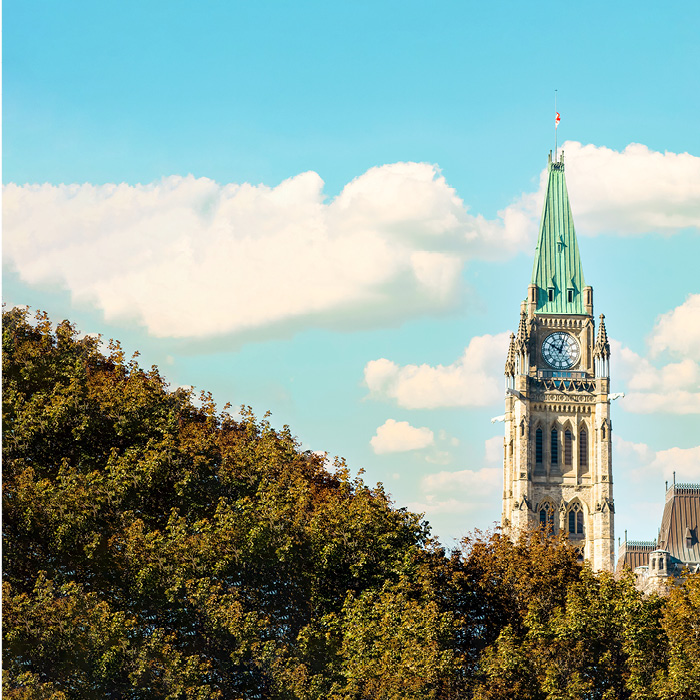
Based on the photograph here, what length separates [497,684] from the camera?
35.1 m

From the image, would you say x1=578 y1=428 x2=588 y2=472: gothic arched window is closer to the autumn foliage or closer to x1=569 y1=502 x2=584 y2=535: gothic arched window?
x1=569 y1=502 x2=584 y2=535: gothic arched window

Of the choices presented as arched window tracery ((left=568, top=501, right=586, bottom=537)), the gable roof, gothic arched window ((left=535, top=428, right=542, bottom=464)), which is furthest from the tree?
gothic arched window ((left=535, top=428, right=542, bottom=464))

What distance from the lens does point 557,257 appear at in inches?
5881

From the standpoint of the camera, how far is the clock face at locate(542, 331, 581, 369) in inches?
5679

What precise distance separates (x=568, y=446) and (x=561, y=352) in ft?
36.1

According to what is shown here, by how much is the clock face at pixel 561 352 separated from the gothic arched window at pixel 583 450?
807 cm

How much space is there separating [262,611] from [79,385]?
27.8 feet

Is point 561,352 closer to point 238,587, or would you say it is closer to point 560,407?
point 560,407

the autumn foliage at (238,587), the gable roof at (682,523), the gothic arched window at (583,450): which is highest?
the gothic arched window at (583,450)

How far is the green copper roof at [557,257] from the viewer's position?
146750 mm

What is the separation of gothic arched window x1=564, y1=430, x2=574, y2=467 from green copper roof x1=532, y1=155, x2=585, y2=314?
573 inches

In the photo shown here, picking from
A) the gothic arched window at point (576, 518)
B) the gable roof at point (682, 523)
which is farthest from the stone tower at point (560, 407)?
the gable roof at point (682, 523)

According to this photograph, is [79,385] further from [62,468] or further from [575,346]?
[575,346]

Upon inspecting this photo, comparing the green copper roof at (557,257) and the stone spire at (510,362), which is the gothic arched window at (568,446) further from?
the green copper roof at (557,257)
